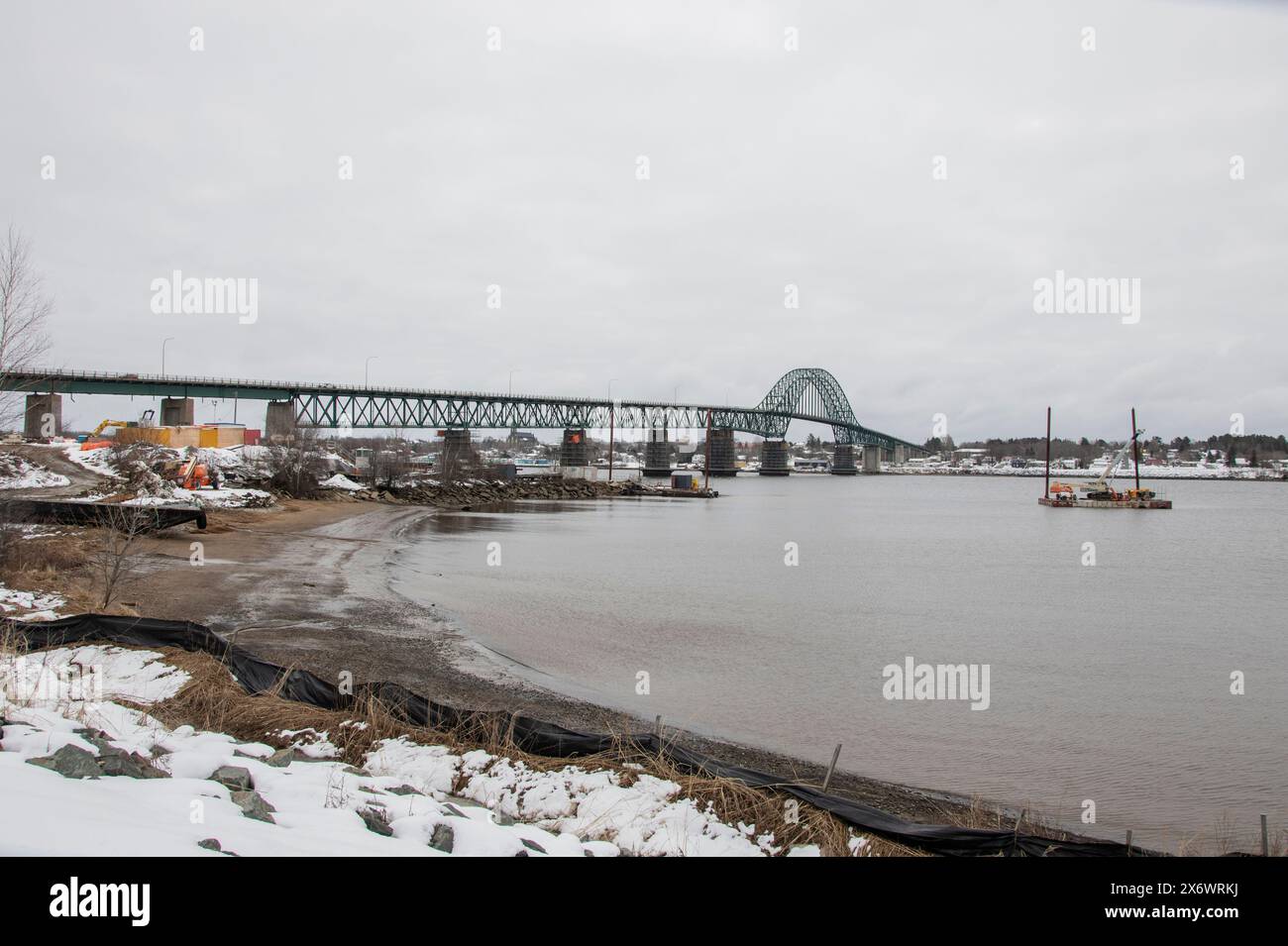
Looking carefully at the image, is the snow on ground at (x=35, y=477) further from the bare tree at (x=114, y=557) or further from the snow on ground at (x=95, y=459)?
the bare tree at (x=114, y=557)

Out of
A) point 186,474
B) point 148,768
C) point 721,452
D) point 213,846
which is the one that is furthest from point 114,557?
point 721,452

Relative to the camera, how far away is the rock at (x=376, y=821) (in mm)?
6293

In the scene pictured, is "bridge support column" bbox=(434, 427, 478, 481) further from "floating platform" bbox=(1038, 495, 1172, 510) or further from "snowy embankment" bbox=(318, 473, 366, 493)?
"floating platform" bbox=(1038, 495, 1172, 510)

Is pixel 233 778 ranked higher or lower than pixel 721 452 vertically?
lower

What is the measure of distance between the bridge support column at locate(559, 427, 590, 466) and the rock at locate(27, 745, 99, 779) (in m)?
146

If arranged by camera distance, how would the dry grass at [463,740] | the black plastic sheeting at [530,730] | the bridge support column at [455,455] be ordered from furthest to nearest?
the bridge support column at [455,455] → the dry grass at [463,740] → the black plastic sheeting at [530,730]

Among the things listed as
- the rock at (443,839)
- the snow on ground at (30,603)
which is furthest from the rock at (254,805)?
the snow on ground at (30,603)

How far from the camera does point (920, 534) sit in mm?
58312

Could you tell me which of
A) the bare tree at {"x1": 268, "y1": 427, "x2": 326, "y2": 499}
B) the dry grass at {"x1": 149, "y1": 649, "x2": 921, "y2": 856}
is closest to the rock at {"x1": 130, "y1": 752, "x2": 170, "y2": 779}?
the dry grass at {"x1": 149, "y1": 649, "x2": 921, "y2": 856}

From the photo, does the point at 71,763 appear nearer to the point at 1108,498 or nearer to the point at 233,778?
the point at 233,778

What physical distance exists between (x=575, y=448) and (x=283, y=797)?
148848mm

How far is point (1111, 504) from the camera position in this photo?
309ft

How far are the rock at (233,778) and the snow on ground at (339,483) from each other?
60.0 metres
